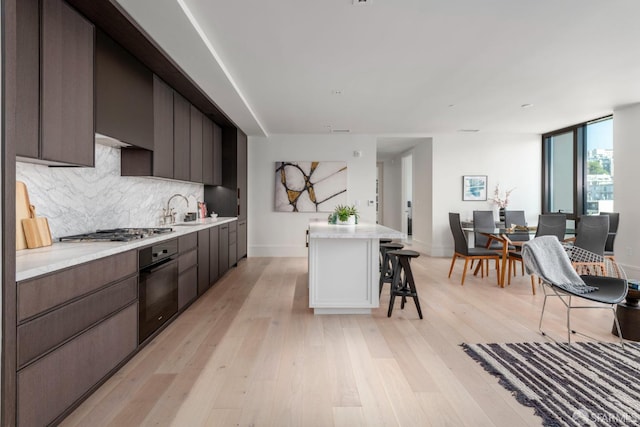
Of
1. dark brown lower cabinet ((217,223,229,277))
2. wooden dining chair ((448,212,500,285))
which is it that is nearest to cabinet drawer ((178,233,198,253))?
dark brown lower cabinet ((217,223,229,277))

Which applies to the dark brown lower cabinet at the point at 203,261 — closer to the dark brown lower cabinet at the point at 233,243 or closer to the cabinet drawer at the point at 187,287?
the cabinet drawer at the point at 187,287

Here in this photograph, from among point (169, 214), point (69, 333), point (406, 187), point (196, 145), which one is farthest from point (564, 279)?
point (406, 187)

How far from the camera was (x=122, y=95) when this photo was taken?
→ 8.85 feet

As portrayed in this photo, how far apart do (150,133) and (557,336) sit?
3.96 m

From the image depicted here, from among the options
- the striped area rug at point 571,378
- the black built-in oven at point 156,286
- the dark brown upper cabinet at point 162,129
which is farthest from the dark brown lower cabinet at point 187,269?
the striped area rug at point 571,378

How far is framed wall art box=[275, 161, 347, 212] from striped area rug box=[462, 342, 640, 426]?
4.69 m

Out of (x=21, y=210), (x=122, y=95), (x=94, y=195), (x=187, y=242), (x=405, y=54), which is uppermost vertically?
(x=405, y=54)

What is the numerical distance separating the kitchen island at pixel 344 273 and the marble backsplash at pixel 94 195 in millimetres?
1832

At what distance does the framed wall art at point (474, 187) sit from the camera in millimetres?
7059

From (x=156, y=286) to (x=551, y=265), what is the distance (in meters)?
3.32

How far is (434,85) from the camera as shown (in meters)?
4.20

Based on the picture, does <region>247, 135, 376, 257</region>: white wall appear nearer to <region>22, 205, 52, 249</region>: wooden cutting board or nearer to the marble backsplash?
the marble backsplash

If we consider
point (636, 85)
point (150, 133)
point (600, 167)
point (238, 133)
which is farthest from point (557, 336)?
point (238, 133)

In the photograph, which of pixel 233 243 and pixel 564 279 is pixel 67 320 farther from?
pixel 233 243
